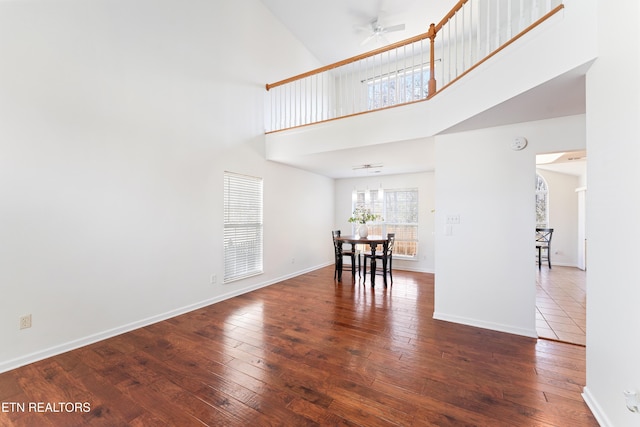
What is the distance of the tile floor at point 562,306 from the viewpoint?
287cm

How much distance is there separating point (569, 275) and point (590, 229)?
17.2 feet

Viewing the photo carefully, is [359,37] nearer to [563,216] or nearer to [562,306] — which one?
[562,306]

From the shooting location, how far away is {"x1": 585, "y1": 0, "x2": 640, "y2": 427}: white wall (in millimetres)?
1313

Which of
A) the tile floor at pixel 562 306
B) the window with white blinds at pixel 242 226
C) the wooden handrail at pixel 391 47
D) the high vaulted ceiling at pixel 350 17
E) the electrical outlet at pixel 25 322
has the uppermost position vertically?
the high vaulted ceiling at pixel 350 17

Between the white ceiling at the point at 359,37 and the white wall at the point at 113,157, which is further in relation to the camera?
the white ceiling at the point at 359,37

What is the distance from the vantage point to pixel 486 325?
3.04m

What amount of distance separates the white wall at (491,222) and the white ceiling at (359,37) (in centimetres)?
21

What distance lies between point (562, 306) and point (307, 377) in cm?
387

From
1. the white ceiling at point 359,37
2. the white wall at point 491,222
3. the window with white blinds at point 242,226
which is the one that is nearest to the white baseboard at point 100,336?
the window with white blinds at point 242,226

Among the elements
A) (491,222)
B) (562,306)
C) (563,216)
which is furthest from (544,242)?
(491,222)

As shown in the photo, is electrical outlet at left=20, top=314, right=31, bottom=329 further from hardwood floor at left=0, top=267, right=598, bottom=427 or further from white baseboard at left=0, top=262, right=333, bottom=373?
hardwood floor at left=0, top=267, right=598, bottom=427

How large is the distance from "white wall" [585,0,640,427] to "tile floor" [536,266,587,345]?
1333 millimetres

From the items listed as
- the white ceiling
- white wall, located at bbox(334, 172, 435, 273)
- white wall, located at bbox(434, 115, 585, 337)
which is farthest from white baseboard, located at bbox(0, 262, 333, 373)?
white wall, located at bbox(334, 172, 435, 273)

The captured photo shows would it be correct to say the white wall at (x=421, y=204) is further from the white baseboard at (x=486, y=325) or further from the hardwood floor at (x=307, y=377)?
the hardwood floor at (x=307, y=377)
